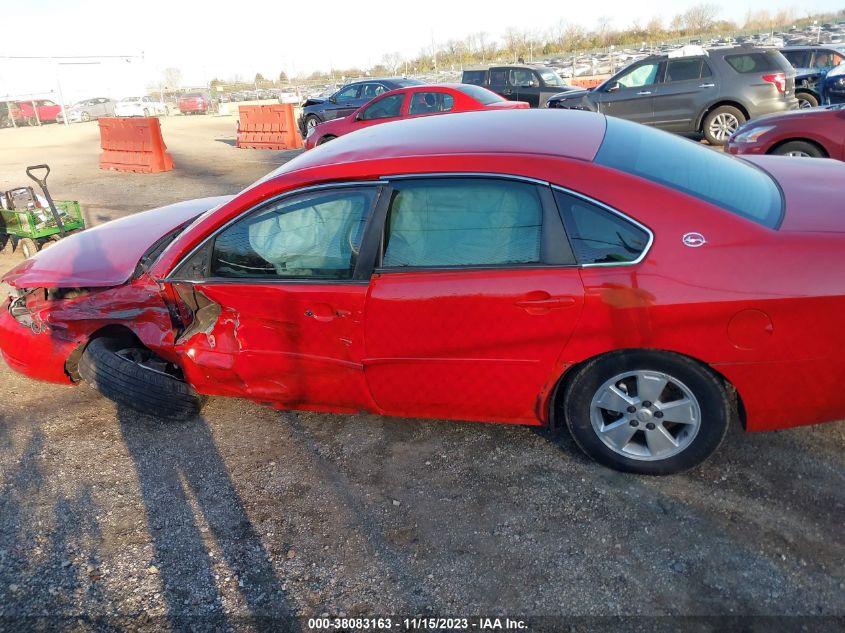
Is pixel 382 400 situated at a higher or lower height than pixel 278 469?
higher

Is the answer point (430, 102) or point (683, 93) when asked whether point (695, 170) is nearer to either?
point (683, 93)

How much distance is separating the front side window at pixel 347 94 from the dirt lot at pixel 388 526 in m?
15.2

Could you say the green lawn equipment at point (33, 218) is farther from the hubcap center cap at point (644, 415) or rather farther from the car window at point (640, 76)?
the car window at point (640, 76)

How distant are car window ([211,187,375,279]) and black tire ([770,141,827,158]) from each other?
6347 mm

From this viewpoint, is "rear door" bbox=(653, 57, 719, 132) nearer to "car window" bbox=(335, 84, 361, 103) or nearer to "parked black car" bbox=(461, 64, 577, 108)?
"parked black car" bbox=(461, 64, 577, 108)

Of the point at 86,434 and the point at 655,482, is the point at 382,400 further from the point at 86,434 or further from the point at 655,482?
the point at 86,434

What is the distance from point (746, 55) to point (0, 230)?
1185 cm

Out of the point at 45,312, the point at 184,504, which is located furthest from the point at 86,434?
the point at 184,504

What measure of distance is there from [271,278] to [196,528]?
4.06 ft

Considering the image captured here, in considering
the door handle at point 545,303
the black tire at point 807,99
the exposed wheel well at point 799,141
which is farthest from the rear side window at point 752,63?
the door handle at point 545,303

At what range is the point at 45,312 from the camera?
3.96 m

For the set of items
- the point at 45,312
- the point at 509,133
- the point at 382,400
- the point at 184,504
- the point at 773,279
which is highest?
the point at 509,133

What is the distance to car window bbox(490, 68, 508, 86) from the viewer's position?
688 inches

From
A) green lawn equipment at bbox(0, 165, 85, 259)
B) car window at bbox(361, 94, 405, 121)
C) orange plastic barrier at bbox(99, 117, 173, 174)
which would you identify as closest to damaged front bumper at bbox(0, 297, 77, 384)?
green lawn equipment at bbox(0, 165, 85, 259)
